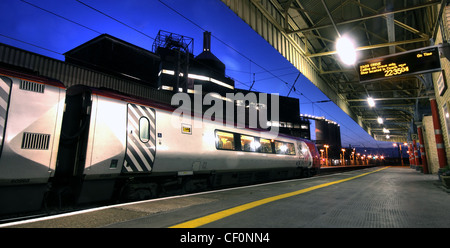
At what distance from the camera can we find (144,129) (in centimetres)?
591

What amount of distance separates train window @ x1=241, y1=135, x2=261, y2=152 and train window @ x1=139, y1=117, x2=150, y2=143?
432 centimetres

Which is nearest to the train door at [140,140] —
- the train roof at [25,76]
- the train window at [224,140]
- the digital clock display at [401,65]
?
the train roof at [25,76]

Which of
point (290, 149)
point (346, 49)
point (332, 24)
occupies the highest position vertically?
point (332, 24)

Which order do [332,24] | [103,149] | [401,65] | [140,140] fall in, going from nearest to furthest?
[103,149], [140,140], [401,65], [332,24]

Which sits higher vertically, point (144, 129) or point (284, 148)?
point (144, 129)

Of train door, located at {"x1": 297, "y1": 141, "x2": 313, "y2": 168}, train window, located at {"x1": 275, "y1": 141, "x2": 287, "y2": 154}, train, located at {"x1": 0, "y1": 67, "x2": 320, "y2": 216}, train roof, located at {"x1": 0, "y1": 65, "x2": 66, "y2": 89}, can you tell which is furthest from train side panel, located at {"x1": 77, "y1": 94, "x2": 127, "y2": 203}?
train door, located at {"x1": 297, "y1": 141, "x2": 313, "y2": 168}

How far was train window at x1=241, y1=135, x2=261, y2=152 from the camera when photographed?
30.8 feet

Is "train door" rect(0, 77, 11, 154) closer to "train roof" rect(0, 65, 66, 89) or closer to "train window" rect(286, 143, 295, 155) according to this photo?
"train roof" rect(0, 65, 66, 89)

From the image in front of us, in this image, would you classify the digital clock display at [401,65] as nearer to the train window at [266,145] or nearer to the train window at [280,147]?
the train window at [266,145]

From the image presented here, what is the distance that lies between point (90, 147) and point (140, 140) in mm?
1175

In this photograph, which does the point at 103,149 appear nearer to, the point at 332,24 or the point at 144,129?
the point at 144,129

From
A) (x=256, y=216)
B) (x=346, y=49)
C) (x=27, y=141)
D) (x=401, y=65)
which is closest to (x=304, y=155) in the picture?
(x=346, y=49)

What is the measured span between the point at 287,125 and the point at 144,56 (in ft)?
118
